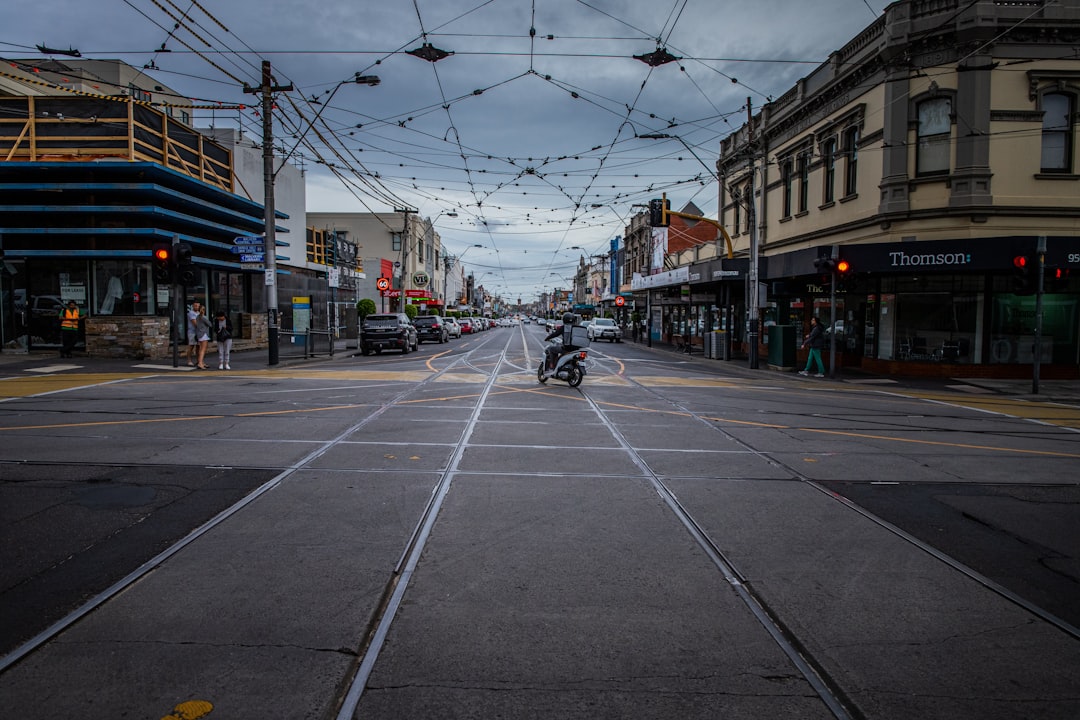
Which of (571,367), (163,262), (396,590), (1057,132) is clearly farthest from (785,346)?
(396,590)

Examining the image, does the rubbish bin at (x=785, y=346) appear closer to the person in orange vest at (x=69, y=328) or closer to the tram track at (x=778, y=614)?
the tram track at (x=778, y=614)

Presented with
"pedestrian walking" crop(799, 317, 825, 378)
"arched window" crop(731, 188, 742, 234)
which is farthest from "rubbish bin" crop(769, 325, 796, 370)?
"arched window" crop(731, 188, 742, 234)

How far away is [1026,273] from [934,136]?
561cm

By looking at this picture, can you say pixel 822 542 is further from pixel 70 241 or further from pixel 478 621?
pixel 70 241

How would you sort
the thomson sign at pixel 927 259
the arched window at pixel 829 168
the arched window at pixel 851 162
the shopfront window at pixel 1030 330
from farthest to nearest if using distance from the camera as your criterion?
the arched window at pixel 829 168 < the arched window at pixel 851 162 < the shopfront window at pixel 1030 330 < the thomson sign at pixel 927 259

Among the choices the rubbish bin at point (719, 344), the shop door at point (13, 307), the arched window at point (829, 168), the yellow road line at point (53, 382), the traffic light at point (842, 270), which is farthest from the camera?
the rubbish bin at point (719, 344)

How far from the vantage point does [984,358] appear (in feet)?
70.5

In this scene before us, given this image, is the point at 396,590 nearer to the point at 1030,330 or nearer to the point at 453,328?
the point at 1030,330

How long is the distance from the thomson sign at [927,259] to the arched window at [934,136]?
9.02 ft

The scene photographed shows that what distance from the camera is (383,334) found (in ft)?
101

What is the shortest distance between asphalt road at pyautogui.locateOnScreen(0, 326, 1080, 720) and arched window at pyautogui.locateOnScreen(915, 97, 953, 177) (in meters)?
13.1

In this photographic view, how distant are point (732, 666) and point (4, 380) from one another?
1875cm

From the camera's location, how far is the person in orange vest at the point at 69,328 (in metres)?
21.3

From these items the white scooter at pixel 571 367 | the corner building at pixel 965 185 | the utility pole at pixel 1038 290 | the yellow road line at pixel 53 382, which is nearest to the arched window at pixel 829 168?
the corner building at pixel 965 185
